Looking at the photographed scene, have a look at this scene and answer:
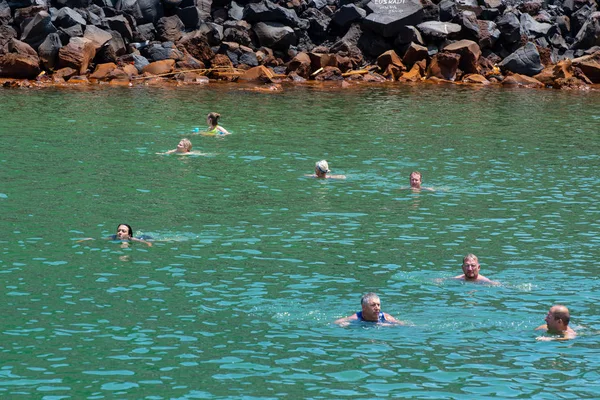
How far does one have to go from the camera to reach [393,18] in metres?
67.7

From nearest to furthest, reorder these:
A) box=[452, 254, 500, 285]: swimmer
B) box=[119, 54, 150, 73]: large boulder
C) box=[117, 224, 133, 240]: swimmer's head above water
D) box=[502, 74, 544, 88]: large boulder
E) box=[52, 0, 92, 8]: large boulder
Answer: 1. box=[452, 254, 500, 285]: swimmer
2. box=[117, 224, 133, 240]: swimmer's head above water
3. box=[119, 54, 150, 73]: large boulder
4. box=[502, 74, 544, 88]: large boulder
5. box=[52, 0, 92, 8]: large boulder

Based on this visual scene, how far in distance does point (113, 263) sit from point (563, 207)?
13551 millimetres

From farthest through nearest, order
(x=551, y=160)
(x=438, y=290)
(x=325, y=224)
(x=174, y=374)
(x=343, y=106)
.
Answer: (x=343, y=106)
(x=551, y=160)
(x=325, y=224)
(x=438, y=290)
(x=174, y=374)

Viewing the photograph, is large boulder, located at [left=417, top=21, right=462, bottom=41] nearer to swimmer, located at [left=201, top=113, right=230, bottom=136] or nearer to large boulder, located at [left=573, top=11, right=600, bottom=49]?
large boulder, located at [left=573, top=11, right=600, bottom=49]

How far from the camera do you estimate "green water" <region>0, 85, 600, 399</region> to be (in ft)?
51.1

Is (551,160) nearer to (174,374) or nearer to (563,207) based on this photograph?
(563,207)

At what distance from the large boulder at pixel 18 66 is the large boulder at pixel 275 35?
54.1 ft

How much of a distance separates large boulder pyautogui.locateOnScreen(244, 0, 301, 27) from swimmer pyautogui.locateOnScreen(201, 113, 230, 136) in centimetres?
3019

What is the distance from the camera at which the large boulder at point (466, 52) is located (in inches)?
2584

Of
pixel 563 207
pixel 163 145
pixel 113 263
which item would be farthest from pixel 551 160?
pixel 113 263

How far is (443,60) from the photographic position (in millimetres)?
65062

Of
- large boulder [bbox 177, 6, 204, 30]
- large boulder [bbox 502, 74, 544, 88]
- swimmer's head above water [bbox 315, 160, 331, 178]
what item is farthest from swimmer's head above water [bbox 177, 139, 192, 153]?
large boulder [bbox 177, 6, 204, 30]

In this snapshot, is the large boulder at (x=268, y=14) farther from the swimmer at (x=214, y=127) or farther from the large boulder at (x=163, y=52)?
the swimmer at (x=214, y=127)

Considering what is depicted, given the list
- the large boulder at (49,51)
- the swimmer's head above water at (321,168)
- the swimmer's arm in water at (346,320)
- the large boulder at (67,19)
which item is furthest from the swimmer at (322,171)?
the large boulder at (67,19)
